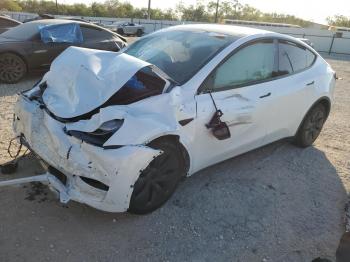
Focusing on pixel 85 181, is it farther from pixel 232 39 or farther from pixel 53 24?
pixel 53 24

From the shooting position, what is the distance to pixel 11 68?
8.02m

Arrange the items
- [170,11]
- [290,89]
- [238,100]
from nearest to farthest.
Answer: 1. [238,100]
2. [290,89]
3. [170,11]

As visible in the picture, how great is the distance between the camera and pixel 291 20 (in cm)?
8350

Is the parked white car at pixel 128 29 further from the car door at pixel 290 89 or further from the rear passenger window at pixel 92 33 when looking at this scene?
the car door at pixel 290 89

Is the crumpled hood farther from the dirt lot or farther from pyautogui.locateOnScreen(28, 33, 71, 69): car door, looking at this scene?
pyautogui.locateOnScreen(28, 33, 71, 69): car door

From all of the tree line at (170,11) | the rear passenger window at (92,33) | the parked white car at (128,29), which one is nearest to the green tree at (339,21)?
the tree line at (170,11)

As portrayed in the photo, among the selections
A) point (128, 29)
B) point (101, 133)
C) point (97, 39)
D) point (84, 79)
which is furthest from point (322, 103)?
point (128, 29)

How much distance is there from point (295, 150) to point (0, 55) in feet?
20.0

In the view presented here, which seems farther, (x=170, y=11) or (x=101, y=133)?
(x=170, y=11)

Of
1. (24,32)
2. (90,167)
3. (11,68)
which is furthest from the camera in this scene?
(24,32)

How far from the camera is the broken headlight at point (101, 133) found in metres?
3.03

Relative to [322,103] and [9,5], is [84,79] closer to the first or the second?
[322,103]

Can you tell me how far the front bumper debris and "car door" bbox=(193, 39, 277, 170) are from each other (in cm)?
80

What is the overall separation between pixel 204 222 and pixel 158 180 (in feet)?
1.96
